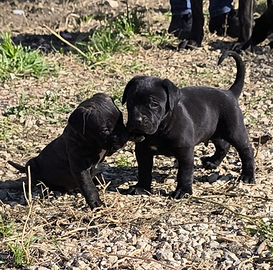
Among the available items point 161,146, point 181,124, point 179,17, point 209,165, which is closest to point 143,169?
point 161,146

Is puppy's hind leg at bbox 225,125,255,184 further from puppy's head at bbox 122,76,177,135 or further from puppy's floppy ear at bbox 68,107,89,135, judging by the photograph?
puppy's floppy ear at bbox 68,107,89,135

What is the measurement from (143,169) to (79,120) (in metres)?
0.71

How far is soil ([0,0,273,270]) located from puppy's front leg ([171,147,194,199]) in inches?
4.0

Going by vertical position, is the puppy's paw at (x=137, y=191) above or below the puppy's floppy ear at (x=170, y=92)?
below

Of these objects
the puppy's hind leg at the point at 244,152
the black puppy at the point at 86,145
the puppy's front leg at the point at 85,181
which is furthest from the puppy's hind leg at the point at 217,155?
the puppy's front leg at the point at 85,181

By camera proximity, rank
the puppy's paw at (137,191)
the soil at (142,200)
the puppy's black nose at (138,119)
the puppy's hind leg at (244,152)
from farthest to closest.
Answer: the puppy's hind leg at (244,152), the puppy's paw at (137,191), the puppy's black nose at (138,119), the soil at (142,200)

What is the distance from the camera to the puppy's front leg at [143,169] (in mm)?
4562

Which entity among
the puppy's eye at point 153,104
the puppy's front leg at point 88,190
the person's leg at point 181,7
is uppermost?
the person's leg at point 181,7

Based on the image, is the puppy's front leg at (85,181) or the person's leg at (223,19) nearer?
the puppy's front leg at (85,181)

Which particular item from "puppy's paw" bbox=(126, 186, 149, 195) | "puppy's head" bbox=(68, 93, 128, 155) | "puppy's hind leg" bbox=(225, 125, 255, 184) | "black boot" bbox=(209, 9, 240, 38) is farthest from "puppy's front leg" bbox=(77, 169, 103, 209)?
"black boot" bbox=(209, 9, 240, 38)

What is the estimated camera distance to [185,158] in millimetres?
4449

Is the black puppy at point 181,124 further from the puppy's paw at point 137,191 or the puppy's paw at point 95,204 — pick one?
the puppy's paw at point 95,204

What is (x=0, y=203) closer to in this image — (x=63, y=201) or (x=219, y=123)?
(x=63, y=201)

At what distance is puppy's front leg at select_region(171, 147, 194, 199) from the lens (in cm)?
445
